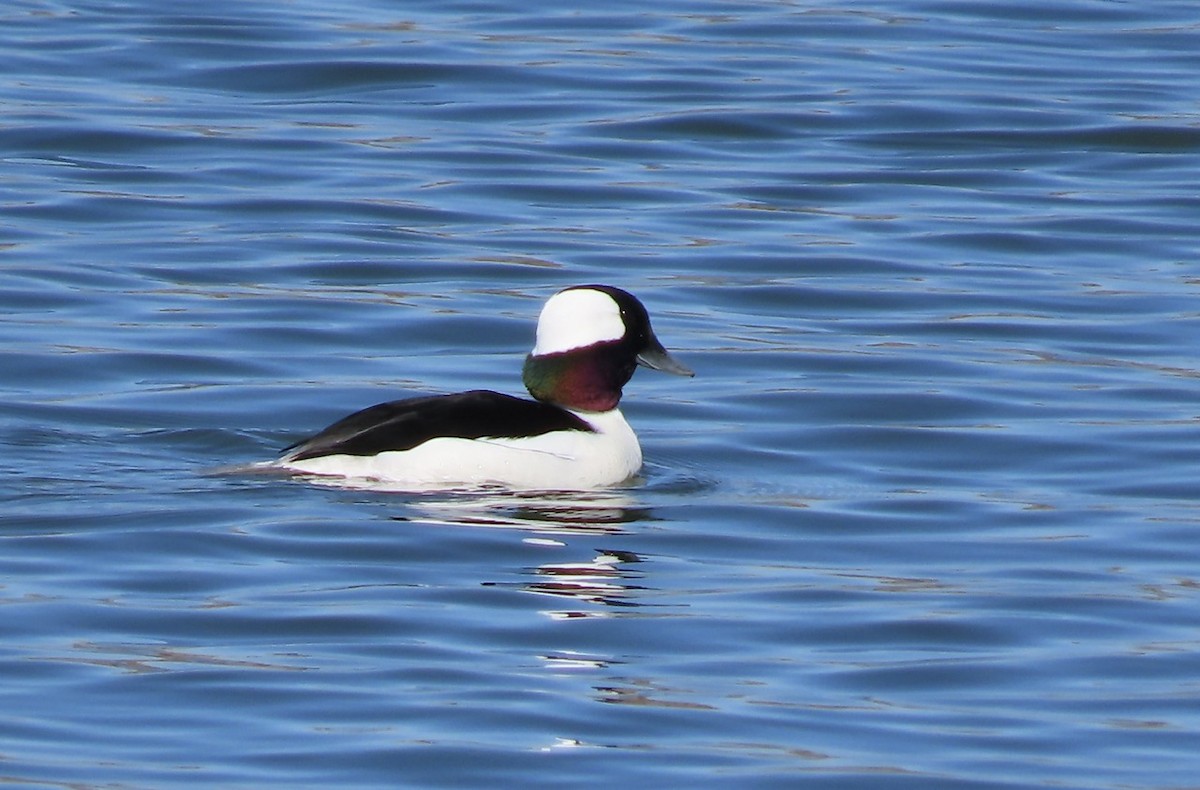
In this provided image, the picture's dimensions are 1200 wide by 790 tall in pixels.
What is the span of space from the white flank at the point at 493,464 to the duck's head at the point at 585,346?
29 centimetres

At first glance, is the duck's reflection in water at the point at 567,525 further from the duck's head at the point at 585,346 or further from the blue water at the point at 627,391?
the duck's head at the point at 585,346

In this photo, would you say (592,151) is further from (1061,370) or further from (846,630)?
(846,630)

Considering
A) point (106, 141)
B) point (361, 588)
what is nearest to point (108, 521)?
point (361, 588)

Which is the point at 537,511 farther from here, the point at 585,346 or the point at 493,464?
the point at 585,346

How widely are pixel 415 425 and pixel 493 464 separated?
13.9 inches

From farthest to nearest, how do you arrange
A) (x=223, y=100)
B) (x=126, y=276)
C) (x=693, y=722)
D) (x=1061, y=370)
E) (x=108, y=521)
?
(x=223, y=100) < (x=126, y=276) < (x=1061, y=370) < (x=108, y=521) < (x=693, y=722)

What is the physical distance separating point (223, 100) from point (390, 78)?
3.82ft

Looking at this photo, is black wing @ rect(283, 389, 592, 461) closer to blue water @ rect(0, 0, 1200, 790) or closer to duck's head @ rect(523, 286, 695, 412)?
blue water @ rect(0, 0, 1200, 790)

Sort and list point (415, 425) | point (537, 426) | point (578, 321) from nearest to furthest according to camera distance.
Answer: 1. point (415, 425)
2. point (537, 426)
3. point (578, 321)

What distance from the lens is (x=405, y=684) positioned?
6613mm

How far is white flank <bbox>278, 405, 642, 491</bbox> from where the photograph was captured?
9.00 m

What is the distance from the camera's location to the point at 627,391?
11.2m

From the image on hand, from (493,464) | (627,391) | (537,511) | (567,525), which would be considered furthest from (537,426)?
(627,391)

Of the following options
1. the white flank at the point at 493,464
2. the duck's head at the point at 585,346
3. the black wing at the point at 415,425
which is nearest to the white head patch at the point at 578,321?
the duck's head at the point at 585,346
